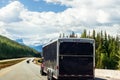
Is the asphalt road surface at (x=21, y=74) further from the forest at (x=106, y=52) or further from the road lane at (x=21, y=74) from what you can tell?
the forest at (x=106, y=52)

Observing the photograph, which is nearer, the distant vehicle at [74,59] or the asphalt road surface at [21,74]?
the distant vehicle at [74,59]

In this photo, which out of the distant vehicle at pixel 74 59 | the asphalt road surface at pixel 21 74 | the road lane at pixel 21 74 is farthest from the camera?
the road lane at pixel 21 74

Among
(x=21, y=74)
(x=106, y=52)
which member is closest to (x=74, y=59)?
(x=21, y=74)

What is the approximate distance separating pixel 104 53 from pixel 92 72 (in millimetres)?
133175

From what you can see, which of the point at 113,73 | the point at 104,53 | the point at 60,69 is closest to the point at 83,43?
the point at 60,69

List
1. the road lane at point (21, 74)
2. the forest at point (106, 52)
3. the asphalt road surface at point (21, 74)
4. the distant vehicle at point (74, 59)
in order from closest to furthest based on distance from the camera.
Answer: the distant vehicle at point (74, 59) < the asphalt road surface at point (21, 74) < the road lane at point (21, 74) < the forest at point (106, 52)

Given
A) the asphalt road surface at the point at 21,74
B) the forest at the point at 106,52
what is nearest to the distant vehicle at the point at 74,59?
the asphalt road surface at the point at 21,74

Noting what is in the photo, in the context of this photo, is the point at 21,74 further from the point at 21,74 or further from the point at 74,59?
the point at 74,59

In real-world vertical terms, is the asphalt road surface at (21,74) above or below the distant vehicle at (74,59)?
below

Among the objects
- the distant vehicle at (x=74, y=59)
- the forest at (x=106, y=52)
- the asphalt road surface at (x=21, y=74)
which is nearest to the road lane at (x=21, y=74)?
the asphalt road surface at (x=21, y=74)

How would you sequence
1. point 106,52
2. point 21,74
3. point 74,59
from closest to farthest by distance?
1. point 74,59
2. point 21,74
3. point 106,52

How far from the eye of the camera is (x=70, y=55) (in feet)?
83.8

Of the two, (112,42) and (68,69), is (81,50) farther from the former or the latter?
(112,42)

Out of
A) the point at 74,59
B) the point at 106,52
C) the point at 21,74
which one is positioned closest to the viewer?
the point at 74,59
